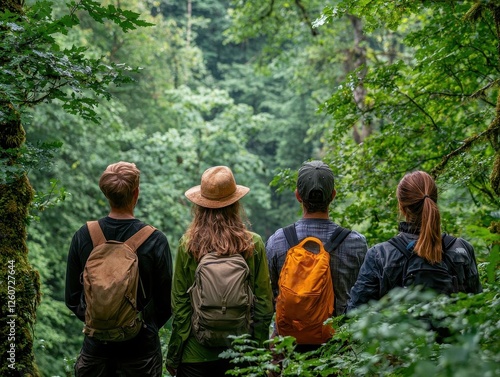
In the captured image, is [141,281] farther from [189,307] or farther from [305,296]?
[305,296]

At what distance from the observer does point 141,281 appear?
3178 millimetres

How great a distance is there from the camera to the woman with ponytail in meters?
2.78

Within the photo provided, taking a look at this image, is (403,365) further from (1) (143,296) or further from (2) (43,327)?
(2) (43,327)

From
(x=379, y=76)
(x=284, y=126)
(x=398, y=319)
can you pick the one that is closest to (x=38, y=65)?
(x=398, y=319)

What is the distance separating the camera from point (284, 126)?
28094mm

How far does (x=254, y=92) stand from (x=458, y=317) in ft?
96.8

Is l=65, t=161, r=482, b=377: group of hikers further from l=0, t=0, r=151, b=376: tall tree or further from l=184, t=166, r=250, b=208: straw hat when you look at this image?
l=0, t=0, r=151, b=376: tall tree

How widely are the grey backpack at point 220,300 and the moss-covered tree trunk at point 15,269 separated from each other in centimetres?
124

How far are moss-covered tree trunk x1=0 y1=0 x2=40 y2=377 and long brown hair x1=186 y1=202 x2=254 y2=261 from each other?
1064 mm

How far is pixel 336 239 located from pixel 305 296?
38 centimetres

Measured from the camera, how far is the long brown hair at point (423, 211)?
277 cm

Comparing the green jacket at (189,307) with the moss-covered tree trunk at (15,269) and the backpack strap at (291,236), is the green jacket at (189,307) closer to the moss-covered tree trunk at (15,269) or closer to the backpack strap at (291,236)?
the backpack strap at (291,236)

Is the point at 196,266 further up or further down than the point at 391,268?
further up

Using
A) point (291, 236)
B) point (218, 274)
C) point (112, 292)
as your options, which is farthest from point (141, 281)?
point (291, 236)
